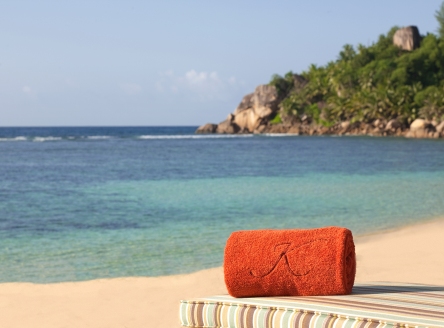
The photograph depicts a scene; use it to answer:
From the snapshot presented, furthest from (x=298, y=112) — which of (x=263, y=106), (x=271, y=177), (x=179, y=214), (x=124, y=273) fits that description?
(x=124, y=273)

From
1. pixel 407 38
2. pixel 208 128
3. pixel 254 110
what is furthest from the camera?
pixel 208 128

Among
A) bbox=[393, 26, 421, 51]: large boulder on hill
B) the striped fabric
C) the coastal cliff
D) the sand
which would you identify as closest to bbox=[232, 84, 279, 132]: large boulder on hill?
the coastal cliff

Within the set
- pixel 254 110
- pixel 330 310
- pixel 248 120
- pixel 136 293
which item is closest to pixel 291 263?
pixel 330 310

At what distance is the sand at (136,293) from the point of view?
5.86 m

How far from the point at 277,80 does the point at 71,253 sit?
276 feet

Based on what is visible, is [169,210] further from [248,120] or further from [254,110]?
[248,120]

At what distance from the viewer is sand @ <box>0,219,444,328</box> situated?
5863 mm

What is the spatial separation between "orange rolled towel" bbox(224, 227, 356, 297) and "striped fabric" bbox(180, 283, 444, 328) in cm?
8

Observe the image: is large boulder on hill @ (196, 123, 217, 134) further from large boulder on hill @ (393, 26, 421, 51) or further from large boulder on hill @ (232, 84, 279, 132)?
large boulder on hill @ (393, 26, 421, 51)

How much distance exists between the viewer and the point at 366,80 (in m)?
80.8

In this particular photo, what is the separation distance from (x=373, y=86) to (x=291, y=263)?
7929 centimetres

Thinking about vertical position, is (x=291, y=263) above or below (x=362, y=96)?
below

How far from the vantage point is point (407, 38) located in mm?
87625

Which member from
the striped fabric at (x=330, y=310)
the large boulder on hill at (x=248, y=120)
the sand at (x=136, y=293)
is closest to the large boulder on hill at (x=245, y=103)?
the large boulder on hill at (x=248, y=120)
